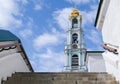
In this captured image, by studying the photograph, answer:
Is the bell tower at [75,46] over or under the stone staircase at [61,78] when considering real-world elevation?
over

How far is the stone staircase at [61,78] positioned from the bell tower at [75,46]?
39566mm

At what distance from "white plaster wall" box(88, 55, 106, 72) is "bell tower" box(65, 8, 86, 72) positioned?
36.5 meters

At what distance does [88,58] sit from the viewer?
9.84 metres

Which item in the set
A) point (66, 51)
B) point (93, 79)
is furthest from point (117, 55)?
point (66, 51)

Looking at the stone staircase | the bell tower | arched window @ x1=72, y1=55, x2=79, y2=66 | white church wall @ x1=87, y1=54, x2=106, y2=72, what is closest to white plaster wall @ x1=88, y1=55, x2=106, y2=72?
white church wall @ x1=87, y1=54, x2=106, y2=72

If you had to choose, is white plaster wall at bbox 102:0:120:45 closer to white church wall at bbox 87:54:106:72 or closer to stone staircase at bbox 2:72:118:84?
stone staircase at bbox 2:72:118:84

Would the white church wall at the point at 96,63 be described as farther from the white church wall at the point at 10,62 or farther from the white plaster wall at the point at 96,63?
the white church wall at the point at 10,62

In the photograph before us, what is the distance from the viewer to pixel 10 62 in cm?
744

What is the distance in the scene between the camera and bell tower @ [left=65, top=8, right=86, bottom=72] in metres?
47.1

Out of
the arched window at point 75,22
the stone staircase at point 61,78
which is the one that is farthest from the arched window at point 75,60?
the stone staircase at point 61,78

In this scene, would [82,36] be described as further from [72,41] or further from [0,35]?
[0,35]

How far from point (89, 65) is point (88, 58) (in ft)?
0.91

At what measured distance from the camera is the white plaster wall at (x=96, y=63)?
973 centimetres

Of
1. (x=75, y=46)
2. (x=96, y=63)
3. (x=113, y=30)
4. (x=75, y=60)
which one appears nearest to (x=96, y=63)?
(x=96, y=63)
